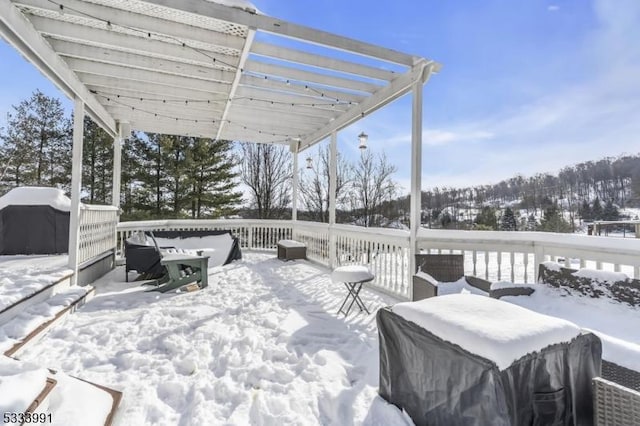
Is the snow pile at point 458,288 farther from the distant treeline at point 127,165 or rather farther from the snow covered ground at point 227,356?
the distant treeline at point 127,165

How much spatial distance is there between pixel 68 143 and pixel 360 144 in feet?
49.1

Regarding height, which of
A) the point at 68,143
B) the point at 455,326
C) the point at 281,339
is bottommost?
the point at 281,339

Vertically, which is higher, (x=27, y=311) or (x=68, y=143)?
(x=68, y=143)

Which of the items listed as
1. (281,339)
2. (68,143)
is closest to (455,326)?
(281,339)

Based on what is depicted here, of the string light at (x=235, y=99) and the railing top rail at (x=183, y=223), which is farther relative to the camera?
the railing top rail at (x=183, y=223)

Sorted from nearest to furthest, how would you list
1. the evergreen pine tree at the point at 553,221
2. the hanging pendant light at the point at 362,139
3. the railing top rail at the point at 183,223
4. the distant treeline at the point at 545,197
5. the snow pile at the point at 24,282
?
1. the snow pile at the point at 24,282
2. the hanging pendant light at the point at 362,139
3. the railing top rail at the point at 183,223
4. the evergreen pine tree at the point at 553,221
5. the distant treeline at the point at 545,197

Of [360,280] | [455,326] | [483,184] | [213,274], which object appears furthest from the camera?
[483,184]

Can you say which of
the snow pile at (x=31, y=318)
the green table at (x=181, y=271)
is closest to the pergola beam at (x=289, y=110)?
the green table at (x=181, y=271)

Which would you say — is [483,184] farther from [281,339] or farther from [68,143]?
[68,143]

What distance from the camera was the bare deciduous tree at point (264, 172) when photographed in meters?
15.5

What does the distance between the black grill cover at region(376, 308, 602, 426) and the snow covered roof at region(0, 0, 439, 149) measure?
10.7ft

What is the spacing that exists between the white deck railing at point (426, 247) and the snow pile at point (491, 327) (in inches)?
64.3

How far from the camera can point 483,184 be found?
826 inches

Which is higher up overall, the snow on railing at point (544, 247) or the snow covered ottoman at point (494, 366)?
the snow on railing at point (544, 247)
